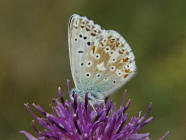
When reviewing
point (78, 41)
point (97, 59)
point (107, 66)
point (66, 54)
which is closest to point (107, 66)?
point (107, 66)

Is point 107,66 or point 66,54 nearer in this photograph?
point 107,66

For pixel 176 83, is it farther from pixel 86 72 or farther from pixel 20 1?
pixel 20 1

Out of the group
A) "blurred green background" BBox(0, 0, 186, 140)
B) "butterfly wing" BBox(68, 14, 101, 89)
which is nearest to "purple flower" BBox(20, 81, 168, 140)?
"butterfly wing" BBox(68, 14, 101, 89)

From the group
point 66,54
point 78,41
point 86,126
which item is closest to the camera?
point 86,126

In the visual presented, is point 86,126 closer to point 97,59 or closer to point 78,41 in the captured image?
point 97,59

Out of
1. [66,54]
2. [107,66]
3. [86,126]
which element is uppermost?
[66,54]

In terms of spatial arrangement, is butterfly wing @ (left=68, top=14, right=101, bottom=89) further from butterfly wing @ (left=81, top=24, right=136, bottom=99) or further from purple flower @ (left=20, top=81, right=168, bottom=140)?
purple flower @ (left=20, top=81, right=168, bottom=140)

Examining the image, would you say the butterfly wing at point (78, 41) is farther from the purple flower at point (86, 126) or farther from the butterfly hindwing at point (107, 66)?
the purple flower at point (86, 126)

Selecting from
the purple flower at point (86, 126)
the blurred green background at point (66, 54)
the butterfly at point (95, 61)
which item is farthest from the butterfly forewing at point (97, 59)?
the blurred green background at point (66, 54)
